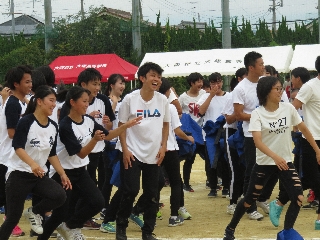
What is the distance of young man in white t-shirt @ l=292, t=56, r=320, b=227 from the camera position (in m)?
8.75

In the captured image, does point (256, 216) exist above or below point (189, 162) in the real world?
below

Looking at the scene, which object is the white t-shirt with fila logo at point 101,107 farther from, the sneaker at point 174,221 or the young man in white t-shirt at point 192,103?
the young man in white t-shirt at point 192,103

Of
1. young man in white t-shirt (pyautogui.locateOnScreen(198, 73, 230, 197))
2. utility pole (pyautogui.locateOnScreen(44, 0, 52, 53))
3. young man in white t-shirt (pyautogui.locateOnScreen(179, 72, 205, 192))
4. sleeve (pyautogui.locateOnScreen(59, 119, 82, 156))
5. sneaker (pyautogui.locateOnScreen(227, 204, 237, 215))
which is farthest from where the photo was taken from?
utility pole (pyautogui.locateOnScreen(44, 0, 52, 53))

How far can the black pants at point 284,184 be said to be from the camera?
25.0 feet

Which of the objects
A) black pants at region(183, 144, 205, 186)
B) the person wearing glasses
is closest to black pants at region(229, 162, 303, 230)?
the person wearing glasses

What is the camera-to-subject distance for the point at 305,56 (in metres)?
21.1

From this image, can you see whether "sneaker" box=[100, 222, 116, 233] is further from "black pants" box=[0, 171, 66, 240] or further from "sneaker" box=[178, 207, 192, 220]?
"black pants" box=[0, 171, 66, 240]

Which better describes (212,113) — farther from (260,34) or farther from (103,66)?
(260,34)

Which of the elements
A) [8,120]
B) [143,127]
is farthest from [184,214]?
[8,120]

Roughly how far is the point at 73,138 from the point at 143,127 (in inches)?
30.6

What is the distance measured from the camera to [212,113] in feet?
39.8

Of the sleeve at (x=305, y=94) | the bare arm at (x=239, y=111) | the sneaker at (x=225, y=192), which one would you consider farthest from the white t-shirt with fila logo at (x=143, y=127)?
the sneaker at (x=225, y=192)

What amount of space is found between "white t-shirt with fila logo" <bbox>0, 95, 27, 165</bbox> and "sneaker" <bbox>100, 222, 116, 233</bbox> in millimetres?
1572

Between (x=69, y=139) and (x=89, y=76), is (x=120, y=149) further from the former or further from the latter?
(x=89, y=76)
